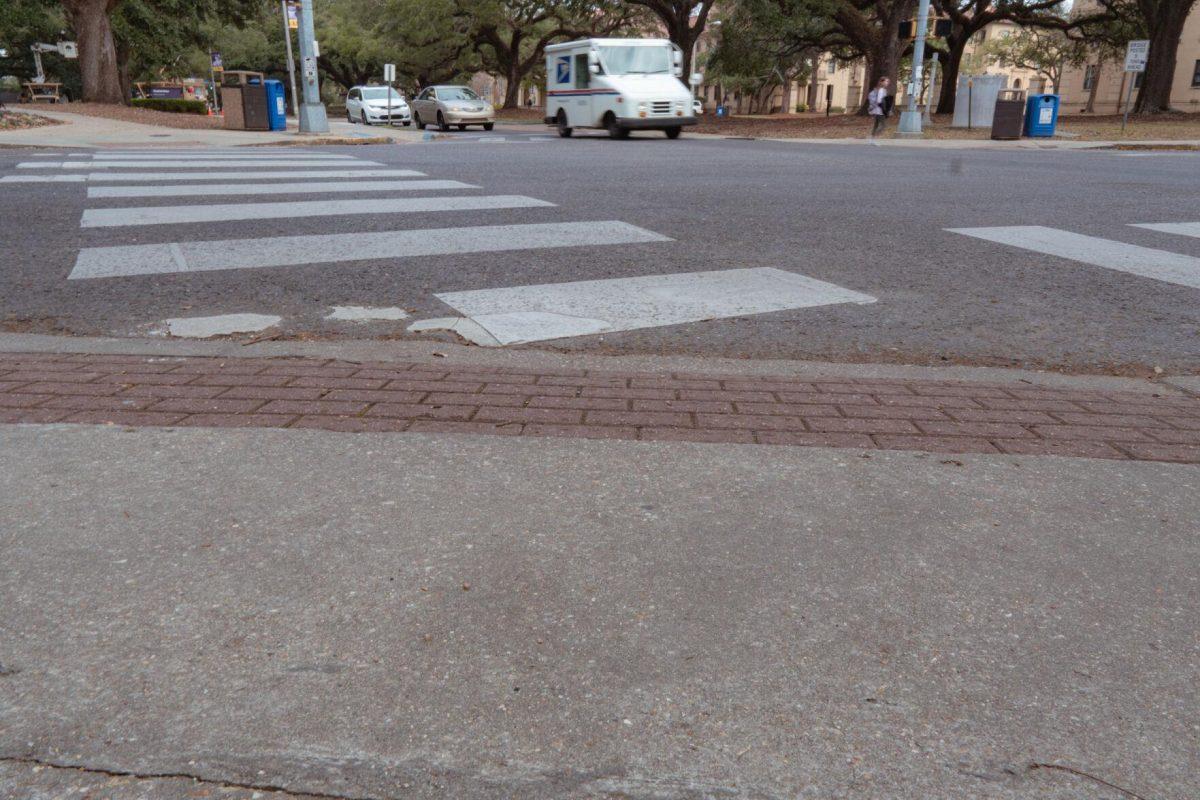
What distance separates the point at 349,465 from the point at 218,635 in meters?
0.98

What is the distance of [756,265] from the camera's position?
6.35m

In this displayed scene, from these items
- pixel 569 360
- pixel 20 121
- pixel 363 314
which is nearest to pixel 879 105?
pixel 20 121

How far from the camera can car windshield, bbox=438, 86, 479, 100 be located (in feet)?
104

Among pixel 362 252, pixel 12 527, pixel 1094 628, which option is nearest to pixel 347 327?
pixel 362 252

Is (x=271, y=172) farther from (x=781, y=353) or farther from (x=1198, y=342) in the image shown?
(x=1198, y=342)

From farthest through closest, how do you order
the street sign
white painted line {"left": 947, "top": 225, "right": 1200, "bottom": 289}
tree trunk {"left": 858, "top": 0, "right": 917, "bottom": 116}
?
tree trunk {"left": 858, "top": 0, "right": 917, "bottom": 116} → the street sign → white painted line {"left": 947, "top": 225, "right": 1200, "bottom": 289}

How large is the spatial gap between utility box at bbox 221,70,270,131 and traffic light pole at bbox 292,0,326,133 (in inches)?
66.9

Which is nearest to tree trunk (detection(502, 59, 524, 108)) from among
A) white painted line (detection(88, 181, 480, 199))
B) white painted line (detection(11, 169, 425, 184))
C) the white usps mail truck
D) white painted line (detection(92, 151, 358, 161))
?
the white usps mail truck

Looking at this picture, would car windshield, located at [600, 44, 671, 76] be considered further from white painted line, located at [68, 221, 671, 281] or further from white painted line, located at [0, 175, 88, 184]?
white painted line, located at [68, 221, 671, 281]

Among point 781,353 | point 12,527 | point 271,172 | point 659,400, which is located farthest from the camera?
point 271,172

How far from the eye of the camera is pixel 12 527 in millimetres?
2613

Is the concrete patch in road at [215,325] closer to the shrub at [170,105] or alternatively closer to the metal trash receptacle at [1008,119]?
the metal trash receptacle at [1008,119]

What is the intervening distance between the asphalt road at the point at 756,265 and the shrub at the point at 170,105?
30436mm

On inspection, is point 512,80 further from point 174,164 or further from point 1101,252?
point 1101,252
